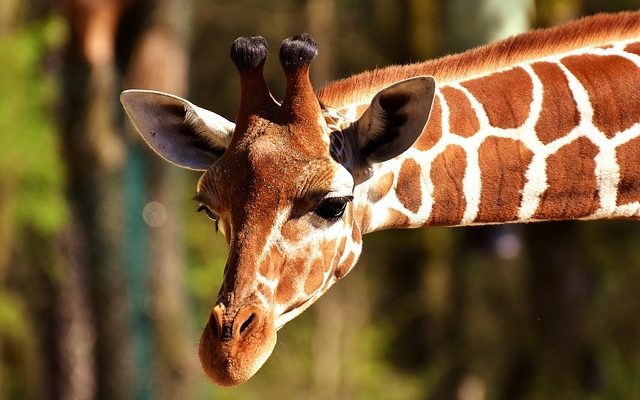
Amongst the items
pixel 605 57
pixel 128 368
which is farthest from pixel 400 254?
pixel 605 57

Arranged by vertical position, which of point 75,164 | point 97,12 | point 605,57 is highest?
point 605,57

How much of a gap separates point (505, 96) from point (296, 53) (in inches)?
44.9

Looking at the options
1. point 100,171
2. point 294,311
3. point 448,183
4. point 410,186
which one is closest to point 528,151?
point 448,183

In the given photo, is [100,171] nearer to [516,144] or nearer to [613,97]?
[516,144]

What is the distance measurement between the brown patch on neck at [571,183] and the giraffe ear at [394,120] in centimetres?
80

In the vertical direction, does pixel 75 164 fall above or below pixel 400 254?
above

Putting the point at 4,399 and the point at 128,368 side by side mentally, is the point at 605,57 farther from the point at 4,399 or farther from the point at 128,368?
the point at 4,399

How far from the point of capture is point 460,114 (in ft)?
23.5

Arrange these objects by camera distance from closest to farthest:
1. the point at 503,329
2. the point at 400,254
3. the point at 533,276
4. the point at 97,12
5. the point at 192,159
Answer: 1. the point at 192,159
2. the point at 97,12
3. the point at 533,276
4. the point at 503,329
5. the point at 400,254

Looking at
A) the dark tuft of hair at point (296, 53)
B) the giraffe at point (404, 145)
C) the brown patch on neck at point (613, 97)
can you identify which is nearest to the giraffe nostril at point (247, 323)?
the giraffe at point (404, 145)

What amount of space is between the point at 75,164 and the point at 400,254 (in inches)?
448

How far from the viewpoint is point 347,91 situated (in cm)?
712

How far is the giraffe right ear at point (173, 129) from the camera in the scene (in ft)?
23.0

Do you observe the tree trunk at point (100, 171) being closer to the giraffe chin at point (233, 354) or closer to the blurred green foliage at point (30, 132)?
the blurred green foliage at point (30, 132)
